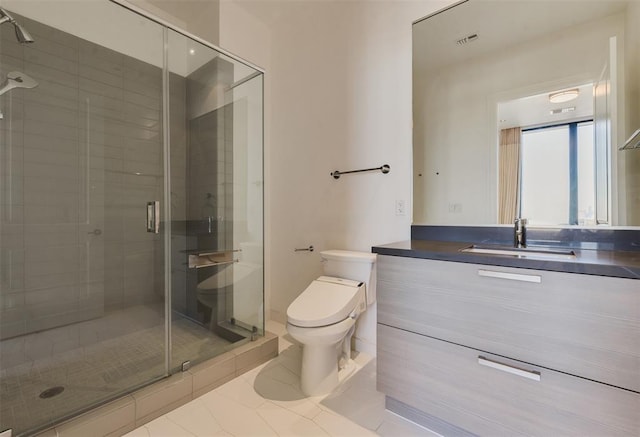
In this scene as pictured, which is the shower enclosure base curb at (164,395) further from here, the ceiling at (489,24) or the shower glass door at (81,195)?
the ceiling at (489,24)

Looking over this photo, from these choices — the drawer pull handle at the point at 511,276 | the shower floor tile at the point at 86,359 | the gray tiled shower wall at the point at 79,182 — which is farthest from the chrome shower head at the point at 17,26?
the drawer pull handle at the point at 511,276

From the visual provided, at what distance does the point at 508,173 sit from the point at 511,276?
29.1 inches

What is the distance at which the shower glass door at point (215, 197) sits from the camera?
1938mm

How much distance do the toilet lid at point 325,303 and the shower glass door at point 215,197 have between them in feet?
1.96

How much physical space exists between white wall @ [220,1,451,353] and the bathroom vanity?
0.64m

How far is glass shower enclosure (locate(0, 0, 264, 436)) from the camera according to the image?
1.75 m

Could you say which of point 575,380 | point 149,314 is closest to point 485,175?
point 575,380

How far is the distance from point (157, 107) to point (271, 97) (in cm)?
99

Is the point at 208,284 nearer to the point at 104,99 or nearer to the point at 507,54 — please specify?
the point at 104,99

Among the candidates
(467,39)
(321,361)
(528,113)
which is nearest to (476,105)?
(528,113)

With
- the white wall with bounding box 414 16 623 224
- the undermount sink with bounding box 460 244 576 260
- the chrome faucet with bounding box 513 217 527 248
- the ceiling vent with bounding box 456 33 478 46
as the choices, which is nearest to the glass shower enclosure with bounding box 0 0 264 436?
the white wall with bounding box 414 16 623 224

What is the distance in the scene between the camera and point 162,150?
76.1 inches

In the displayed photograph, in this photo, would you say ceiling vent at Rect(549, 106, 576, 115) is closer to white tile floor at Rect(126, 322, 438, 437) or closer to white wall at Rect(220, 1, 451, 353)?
white wall at Rect(220, 1, 451, 353)

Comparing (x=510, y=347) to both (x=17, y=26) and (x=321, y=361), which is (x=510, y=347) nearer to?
(x=321, y=361)
